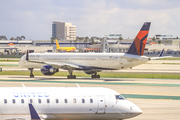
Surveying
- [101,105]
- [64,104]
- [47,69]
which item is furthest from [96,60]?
[64,104]

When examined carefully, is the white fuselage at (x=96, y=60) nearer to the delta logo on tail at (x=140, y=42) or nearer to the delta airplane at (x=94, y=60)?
the delta airplane at (x=94, y=60)

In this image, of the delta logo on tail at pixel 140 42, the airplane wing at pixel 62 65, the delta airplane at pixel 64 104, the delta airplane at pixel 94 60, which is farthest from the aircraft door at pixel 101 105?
the airplane wing at pixel 62 65

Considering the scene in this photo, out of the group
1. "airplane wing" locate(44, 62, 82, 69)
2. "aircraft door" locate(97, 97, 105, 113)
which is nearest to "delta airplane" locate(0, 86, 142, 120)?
"aircraft door" locate(97, 97, 105, 113)

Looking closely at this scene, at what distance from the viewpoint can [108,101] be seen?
62.7 feet

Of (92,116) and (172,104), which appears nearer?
(92,116)

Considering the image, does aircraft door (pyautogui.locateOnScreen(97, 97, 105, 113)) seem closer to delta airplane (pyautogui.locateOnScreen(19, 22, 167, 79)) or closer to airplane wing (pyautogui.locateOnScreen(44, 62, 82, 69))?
delta airplane (pyautogui.locateOnScreen(19, 22, 167, 79))

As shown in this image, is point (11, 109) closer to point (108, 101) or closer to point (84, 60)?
point (108, 101)

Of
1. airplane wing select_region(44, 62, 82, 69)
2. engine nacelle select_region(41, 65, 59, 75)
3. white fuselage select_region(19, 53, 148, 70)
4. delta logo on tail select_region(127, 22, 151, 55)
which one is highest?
delta logo on tail select_region(127, 22, 151, 55)

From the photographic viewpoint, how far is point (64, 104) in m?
18.8

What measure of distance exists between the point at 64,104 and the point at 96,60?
3602 centimetres

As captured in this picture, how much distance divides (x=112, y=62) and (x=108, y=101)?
34111 mm

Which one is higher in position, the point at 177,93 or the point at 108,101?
the point at 108,101

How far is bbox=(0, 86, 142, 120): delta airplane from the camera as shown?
18.4m

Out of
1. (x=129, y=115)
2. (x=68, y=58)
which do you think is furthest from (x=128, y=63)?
(x=129, y=115)
